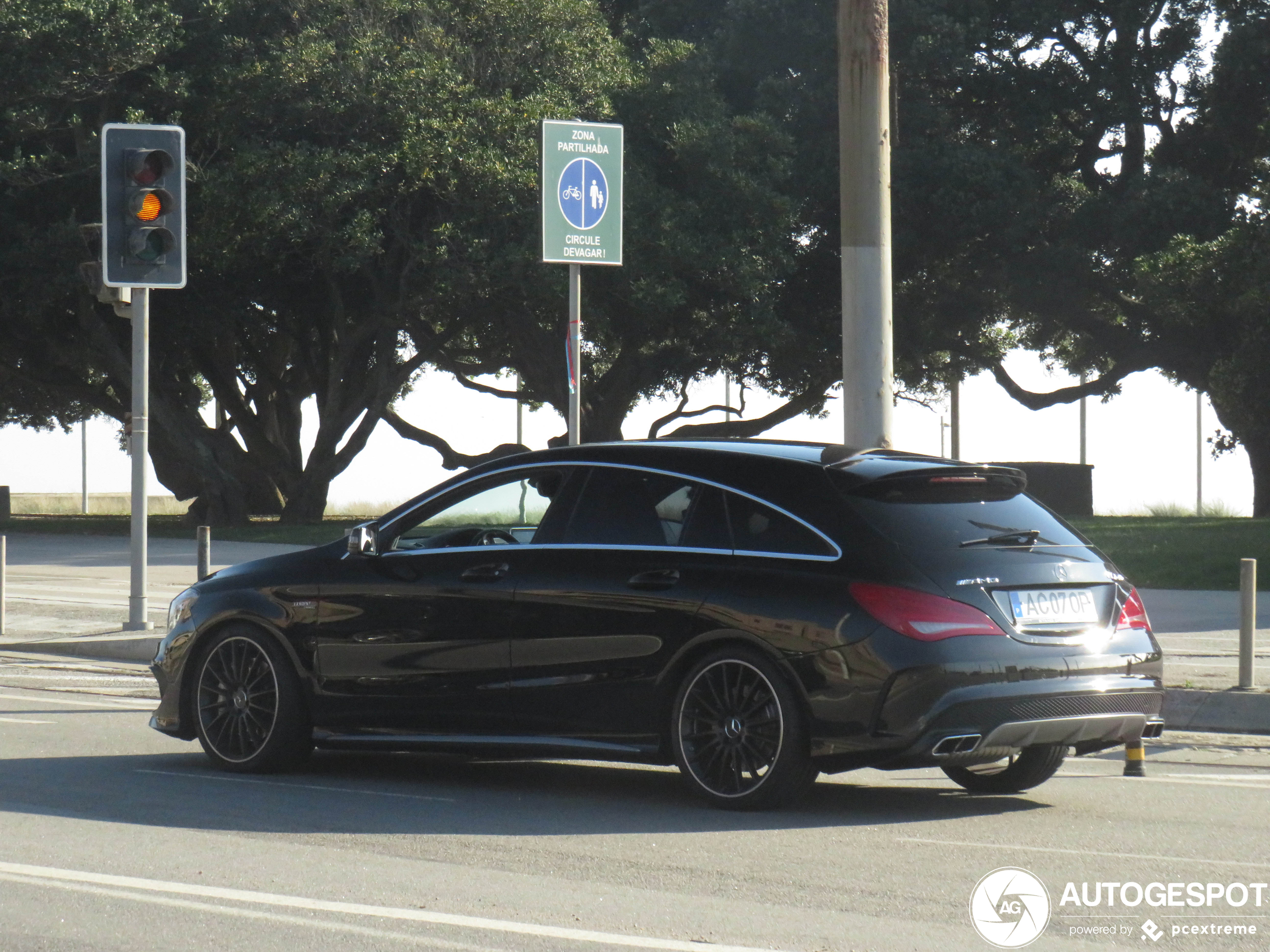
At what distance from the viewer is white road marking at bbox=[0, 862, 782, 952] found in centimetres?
515

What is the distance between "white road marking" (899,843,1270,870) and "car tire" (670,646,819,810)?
566mm

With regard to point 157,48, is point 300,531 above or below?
below

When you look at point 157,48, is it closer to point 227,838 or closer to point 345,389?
point 345,389

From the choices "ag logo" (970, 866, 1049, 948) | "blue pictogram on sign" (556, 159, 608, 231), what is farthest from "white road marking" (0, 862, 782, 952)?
"blue pictogram on sign" (556, 159, 608, 231)

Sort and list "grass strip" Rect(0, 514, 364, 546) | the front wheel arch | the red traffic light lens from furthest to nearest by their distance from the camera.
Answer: "grass strip" Rect(0, 514, 364, 546) → the red traffic light lens → the front wheel arch

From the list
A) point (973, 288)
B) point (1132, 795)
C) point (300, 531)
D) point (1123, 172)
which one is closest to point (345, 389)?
point (300, 531)

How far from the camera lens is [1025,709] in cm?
693

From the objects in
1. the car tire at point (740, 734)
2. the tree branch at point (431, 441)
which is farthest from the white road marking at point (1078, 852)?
the tree branch at point (431, 441)

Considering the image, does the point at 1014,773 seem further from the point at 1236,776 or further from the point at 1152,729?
the point at 1236,776

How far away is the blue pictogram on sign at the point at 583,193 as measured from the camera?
12453 millimetres

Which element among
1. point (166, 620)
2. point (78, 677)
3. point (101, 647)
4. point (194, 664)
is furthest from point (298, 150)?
point (194, 664)

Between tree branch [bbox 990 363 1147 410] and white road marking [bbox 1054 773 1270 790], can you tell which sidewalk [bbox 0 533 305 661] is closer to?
white road marking [bbox 1054 773 1270 790]

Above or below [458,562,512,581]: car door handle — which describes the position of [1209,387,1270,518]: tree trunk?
above

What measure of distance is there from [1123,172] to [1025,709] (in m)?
32.4
